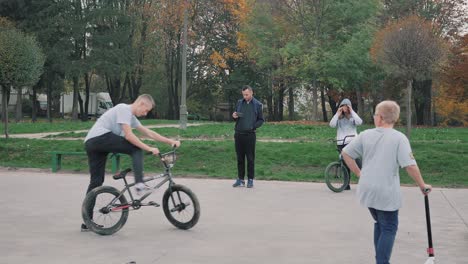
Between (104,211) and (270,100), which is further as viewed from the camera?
(270,100)

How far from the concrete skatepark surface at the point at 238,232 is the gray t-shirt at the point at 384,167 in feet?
3.54

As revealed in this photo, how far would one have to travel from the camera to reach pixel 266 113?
65.2m

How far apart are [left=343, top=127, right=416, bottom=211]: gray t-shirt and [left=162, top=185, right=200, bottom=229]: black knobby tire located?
116 inches

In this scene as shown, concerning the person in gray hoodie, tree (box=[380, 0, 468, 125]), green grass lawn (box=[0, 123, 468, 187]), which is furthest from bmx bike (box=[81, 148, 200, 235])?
tree (box=[380, 0, 468, 125])

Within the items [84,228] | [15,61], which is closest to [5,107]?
[15,61]

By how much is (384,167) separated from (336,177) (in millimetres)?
7142

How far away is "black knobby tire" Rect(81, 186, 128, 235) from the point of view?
8164 mm

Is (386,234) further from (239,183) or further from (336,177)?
(239,183)

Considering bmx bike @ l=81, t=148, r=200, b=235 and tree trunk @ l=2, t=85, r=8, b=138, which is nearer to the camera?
bmx bike @ l=81, t=148, r=200, b=235

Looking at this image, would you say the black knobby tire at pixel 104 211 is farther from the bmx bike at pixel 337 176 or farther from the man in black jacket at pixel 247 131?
the bmx bike at pixel 337 176

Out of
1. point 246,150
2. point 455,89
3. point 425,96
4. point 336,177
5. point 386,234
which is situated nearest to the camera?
point 386,234

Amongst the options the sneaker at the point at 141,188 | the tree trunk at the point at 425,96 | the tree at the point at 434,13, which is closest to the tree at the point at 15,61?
the sneaker at the point at 141,188

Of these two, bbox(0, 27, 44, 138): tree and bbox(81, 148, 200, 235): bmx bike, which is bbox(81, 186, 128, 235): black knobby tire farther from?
bbox(0, 27, 44, 138): tree

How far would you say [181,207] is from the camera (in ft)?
28.2
